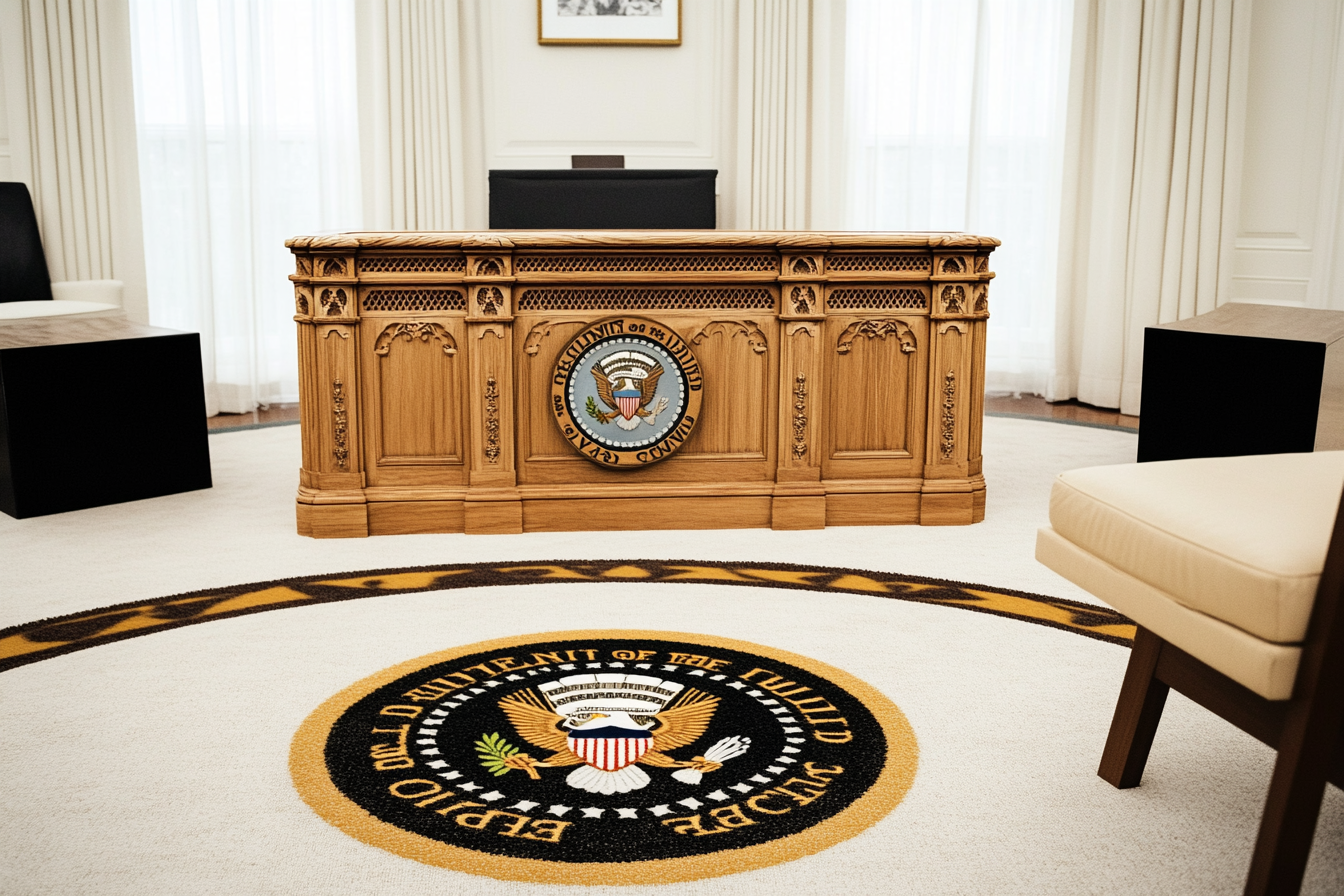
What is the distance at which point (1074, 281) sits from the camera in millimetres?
6125

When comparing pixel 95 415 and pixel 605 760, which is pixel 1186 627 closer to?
pixel 605 760

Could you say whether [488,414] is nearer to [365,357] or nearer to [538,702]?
[365,357]

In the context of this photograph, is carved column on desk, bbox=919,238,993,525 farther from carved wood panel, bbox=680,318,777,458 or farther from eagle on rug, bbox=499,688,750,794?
eagle on rug, bbox=499,688,750,794

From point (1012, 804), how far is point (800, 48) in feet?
16.1

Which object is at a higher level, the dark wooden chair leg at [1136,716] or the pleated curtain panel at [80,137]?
the pleated curtain panel at [80,137]

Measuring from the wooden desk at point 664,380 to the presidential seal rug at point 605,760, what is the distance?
3.54 feet

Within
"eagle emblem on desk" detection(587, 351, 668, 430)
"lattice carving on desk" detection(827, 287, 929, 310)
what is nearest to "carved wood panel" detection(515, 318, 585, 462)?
"eagle emblem on desk" detection(587, 351, 668, 430)

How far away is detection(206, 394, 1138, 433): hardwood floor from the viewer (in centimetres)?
546

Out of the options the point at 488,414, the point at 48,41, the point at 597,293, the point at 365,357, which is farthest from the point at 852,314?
the point at 48,41

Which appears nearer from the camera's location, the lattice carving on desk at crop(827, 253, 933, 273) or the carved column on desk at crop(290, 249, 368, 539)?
the carved column on desk at crop(290, 249, 368, 539)

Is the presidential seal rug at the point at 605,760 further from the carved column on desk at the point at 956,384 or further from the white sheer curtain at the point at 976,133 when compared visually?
the white sheer curtain at the point at 976,133

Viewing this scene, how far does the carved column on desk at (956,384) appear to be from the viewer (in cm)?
341

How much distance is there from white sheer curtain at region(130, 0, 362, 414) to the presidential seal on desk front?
10.0ft

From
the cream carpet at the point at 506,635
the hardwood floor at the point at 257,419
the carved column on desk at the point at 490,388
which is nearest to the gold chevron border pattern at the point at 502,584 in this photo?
the cream carpet at the point at 506,635
